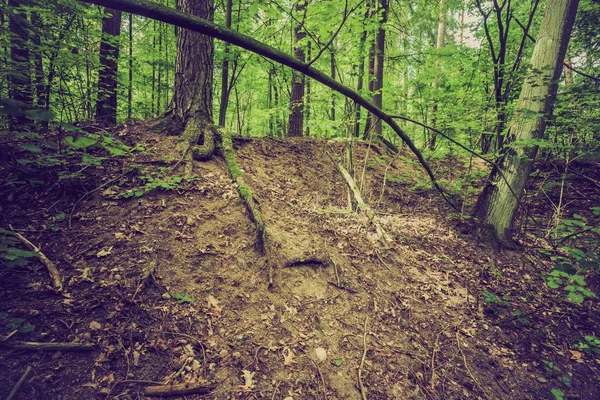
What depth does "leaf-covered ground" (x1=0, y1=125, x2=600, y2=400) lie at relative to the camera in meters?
2.45

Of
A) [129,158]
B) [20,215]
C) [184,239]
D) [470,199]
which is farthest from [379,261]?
[20,215]

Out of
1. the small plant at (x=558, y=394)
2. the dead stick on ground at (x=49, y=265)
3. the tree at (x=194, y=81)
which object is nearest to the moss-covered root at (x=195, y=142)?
the tree at (x=194, y=81)

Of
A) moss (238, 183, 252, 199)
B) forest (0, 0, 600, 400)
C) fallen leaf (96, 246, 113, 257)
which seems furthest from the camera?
moss (238, 183, 252, 199)

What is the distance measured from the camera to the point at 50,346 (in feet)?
7.36

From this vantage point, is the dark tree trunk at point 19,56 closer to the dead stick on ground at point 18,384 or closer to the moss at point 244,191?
the dead stick on ground at point 18,384

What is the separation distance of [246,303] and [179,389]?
105cm

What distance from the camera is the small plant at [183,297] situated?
2.96 meters

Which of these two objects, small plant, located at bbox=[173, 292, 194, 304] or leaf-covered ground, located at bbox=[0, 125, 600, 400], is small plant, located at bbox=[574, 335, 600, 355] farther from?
small plant, located at bbox=[173, 292, 194, 304]

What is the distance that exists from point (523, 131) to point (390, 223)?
276 cm

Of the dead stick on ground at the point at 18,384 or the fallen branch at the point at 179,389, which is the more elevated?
the dead stick on ground at the point at 18,384

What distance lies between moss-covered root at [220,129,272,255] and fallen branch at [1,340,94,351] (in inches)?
73.2

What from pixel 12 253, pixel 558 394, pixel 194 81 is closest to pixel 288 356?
pixel 12 253

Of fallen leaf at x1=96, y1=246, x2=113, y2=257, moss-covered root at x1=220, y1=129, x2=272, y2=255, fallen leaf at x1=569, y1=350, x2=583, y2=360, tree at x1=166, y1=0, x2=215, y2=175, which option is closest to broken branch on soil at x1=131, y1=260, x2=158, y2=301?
fallen leaf at x1=96, y1=246, x2=113, y2=257

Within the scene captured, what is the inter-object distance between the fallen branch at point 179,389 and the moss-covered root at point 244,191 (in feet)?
4.20
